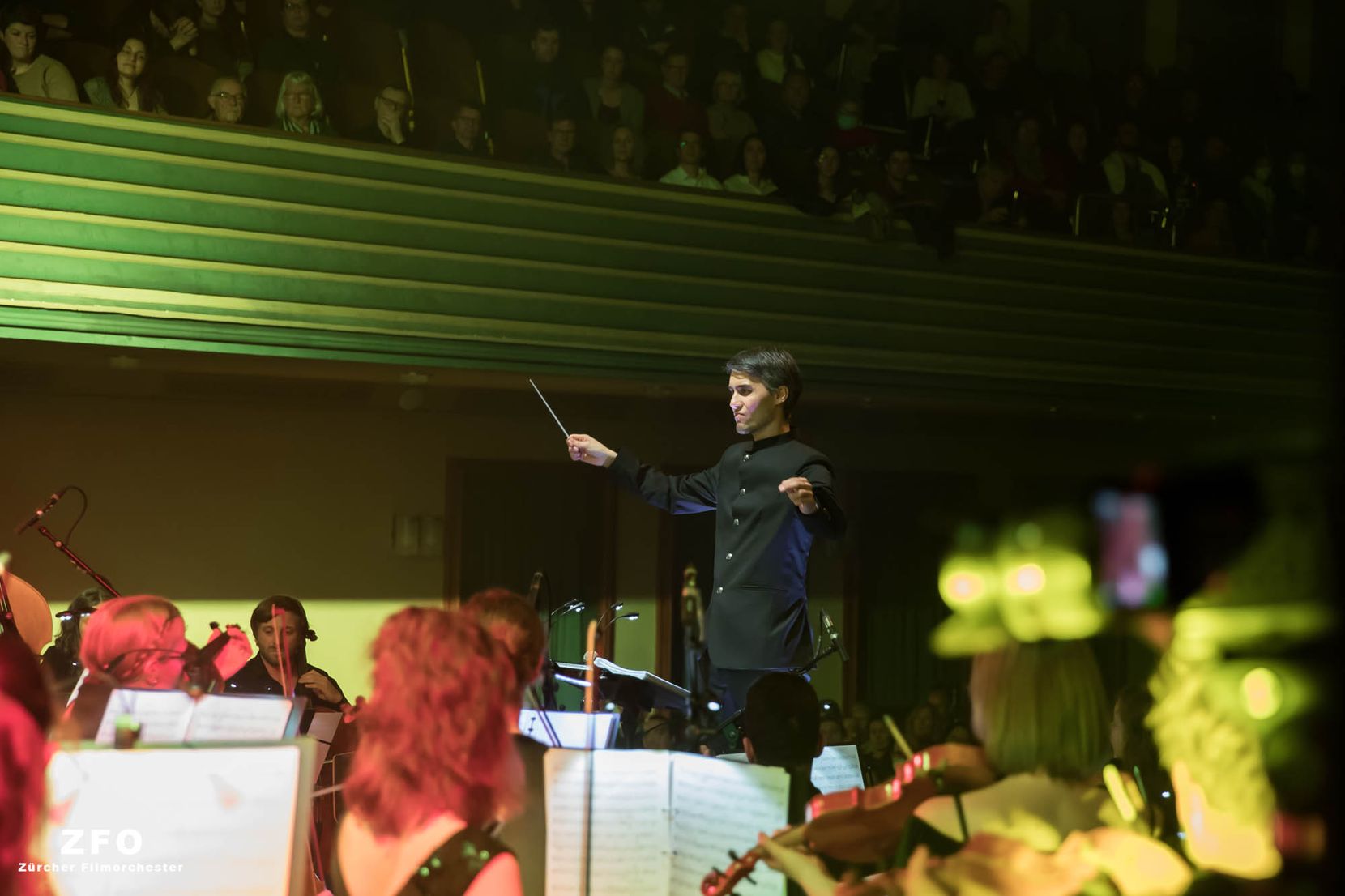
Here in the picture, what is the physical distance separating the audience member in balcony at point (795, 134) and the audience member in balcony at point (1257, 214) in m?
3.63

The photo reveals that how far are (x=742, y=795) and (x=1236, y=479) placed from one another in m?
9.45

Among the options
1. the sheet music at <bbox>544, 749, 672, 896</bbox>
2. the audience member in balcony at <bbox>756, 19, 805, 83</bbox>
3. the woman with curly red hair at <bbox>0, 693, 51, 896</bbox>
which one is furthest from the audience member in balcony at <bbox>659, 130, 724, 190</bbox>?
the woman with curly red hair at <bbox>0, 693, 51, 896</bbox>

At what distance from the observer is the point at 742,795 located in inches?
102

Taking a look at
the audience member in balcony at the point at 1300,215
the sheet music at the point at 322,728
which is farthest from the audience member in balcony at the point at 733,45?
the sheet music at the point at 322,728

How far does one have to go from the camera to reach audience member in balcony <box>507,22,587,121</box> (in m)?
8.00

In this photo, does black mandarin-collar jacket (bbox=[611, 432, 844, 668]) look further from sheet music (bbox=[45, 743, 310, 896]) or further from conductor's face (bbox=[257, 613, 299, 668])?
sheet music (bbox=[45, 743, 310, 896])

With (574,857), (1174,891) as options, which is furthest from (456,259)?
(1174,891)

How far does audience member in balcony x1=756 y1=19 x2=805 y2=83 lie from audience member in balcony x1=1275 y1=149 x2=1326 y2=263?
4013mm

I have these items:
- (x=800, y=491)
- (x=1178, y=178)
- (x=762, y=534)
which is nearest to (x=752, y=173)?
(x=1178, y=178)

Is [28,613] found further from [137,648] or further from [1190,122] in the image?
[1190,122]

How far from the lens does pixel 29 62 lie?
6695 mm

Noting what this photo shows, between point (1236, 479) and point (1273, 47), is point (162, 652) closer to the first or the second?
point (1236, 479)

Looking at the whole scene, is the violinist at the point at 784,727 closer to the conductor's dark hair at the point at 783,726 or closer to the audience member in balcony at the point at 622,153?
the conductor's dark hair at the point at 783,726

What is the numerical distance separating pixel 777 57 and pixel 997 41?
1970mm
